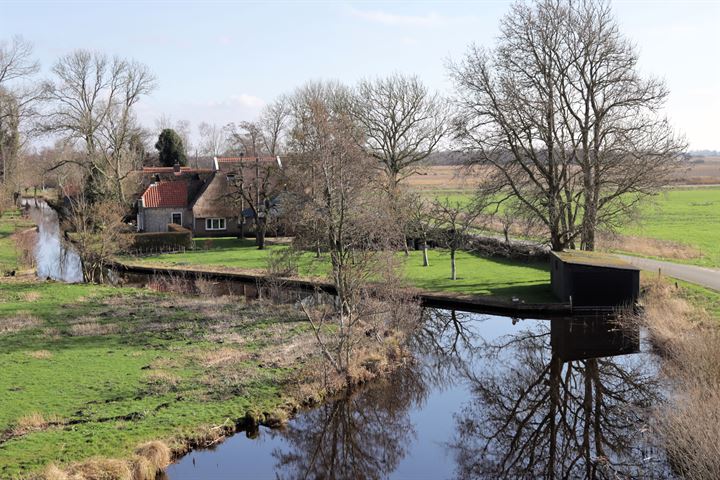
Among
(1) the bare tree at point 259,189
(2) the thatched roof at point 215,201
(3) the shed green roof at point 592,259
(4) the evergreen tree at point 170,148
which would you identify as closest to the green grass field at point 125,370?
(3) the shed green roof at point 592,259

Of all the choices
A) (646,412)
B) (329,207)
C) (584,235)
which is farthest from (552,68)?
(646,412)

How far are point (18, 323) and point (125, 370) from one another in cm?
690

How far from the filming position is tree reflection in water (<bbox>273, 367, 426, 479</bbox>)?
13.5 metres

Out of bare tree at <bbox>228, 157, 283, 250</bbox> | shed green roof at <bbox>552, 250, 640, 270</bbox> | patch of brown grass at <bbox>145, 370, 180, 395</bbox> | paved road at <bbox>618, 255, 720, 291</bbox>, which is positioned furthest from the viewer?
bare tree at <bbox>228, 157, 283, 250</bbox>

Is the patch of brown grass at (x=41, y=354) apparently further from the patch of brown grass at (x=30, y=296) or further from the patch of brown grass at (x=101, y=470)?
the patch of brown grass at (x=30, y=296)

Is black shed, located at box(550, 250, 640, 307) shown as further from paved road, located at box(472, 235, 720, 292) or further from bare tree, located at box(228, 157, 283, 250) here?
bare tree, located at box(228, 157, 283, 250)

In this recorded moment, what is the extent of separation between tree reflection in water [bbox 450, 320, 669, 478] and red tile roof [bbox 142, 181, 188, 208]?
33261 mm

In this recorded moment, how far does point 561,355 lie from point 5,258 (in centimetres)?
3100

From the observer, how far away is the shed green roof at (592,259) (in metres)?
24.7

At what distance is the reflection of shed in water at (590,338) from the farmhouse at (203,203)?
26.9 meters

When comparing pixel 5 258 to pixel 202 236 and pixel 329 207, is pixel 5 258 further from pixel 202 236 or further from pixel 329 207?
pixel 329 207

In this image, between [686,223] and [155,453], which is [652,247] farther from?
[155,453]

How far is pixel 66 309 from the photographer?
2461cm

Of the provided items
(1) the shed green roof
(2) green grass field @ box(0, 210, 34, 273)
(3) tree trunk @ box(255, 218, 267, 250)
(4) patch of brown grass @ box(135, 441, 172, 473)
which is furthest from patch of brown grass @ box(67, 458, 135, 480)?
(3) tree trunk @ box(255, 218, 267, 250)
